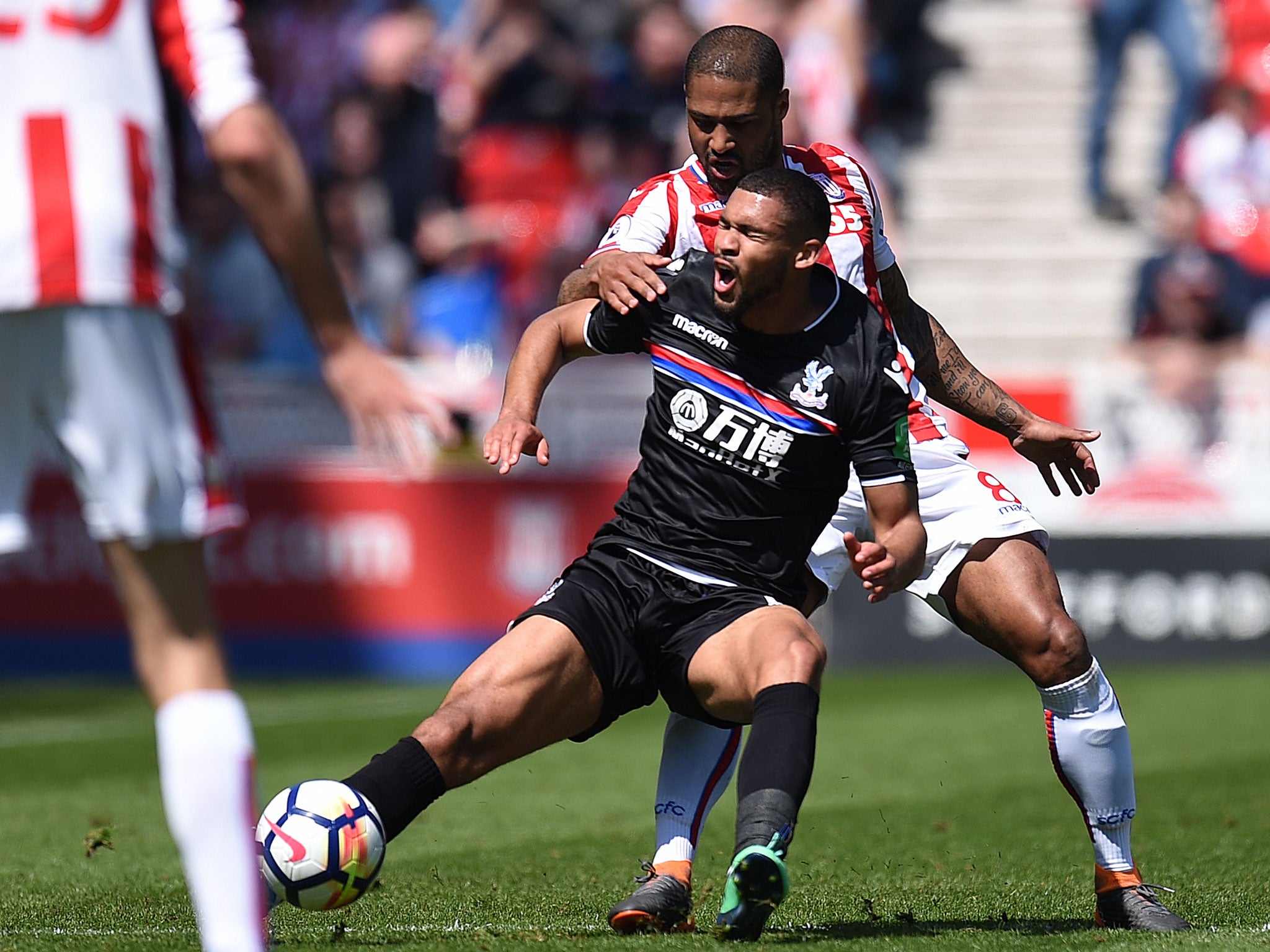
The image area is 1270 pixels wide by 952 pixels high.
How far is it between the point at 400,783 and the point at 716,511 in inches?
43.0

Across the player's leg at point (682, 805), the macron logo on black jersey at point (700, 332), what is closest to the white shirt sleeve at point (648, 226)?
the macron logo on black jersey at point (700, 332)

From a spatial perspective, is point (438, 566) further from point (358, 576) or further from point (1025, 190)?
point (1025, 190)

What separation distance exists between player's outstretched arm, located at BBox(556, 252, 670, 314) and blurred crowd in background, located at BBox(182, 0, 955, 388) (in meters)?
8.63

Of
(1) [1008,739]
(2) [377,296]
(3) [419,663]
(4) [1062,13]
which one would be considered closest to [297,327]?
(2) [377,296]

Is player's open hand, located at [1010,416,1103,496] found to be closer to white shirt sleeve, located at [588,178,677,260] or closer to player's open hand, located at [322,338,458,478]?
white shirt sleeve, located at [588,178,677,260]

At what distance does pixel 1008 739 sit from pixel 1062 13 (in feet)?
36.1

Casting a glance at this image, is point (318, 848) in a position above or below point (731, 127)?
below

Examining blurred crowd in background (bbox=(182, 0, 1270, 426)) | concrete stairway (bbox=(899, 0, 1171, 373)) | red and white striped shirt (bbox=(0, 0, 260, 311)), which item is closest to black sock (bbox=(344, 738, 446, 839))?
red and white striped shirt (bbox=(0, 0, 260, 311))

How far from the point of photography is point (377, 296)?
47.5 ft

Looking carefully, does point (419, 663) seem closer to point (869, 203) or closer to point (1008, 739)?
point (1008, 739)

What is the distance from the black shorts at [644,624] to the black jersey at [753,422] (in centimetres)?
8

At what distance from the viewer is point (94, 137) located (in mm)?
3201

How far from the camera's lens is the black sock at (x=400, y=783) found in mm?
4281

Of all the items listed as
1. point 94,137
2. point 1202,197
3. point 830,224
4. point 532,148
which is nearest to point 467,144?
point 532,148
